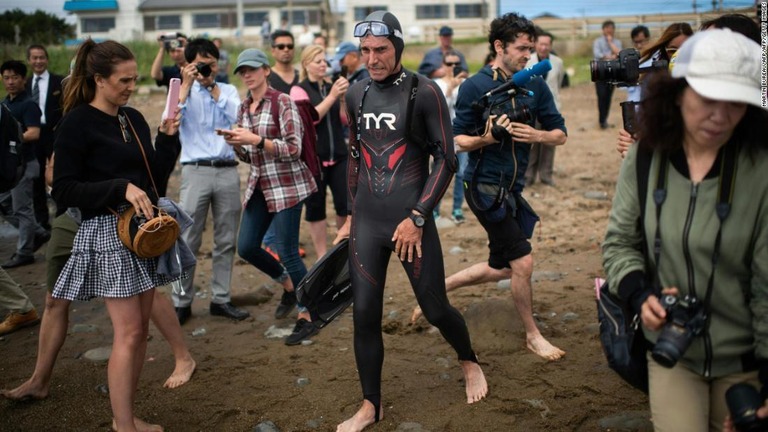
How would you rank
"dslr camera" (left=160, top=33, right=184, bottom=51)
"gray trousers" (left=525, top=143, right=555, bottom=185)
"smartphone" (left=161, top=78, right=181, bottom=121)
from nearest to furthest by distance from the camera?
"smartphone" (left=161, top=78, right=181, bottom=121), "dslr camera" (left=160, top=33, right=184, bottom=51), "gray trousers" (left=525, top=143, right=555, bottom=185)

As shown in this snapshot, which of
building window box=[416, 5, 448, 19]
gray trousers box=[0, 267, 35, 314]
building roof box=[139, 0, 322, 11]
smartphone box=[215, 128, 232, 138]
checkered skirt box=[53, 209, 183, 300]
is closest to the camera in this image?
checkered skirt box=[53, 209, 183, 300]

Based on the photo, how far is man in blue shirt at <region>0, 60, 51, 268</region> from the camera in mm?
8102

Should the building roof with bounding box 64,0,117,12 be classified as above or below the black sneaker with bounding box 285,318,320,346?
above

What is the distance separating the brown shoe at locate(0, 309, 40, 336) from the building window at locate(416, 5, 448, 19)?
4862 centimetres

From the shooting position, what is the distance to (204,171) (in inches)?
244

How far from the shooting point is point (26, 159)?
8.01 meters

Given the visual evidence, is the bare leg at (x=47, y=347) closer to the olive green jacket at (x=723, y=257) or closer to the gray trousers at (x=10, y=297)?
the gray trousers at (x=10, y=297)

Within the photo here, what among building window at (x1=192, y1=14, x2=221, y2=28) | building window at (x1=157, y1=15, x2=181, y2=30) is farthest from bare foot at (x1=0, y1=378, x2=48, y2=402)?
building window at (x1=157, y1=15, x2=181, y2=30)

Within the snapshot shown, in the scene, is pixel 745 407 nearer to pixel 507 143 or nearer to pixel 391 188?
pixel 391 188

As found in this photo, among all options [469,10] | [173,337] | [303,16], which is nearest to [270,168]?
[173,337]

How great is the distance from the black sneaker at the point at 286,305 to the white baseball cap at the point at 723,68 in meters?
4.47

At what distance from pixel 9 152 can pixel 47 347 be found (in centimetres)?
191

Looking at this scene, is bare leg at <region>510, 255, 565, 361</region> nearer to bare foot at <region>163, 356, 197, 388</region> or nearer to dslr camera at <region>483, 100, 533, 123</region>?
dslr camera at <region>483, 100, 533, 123</region>

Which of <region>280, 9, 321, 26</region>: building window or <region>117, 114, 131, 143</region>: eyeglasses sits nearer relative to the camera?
<region>117, 114, 131, 143</region>: eyeglasses
